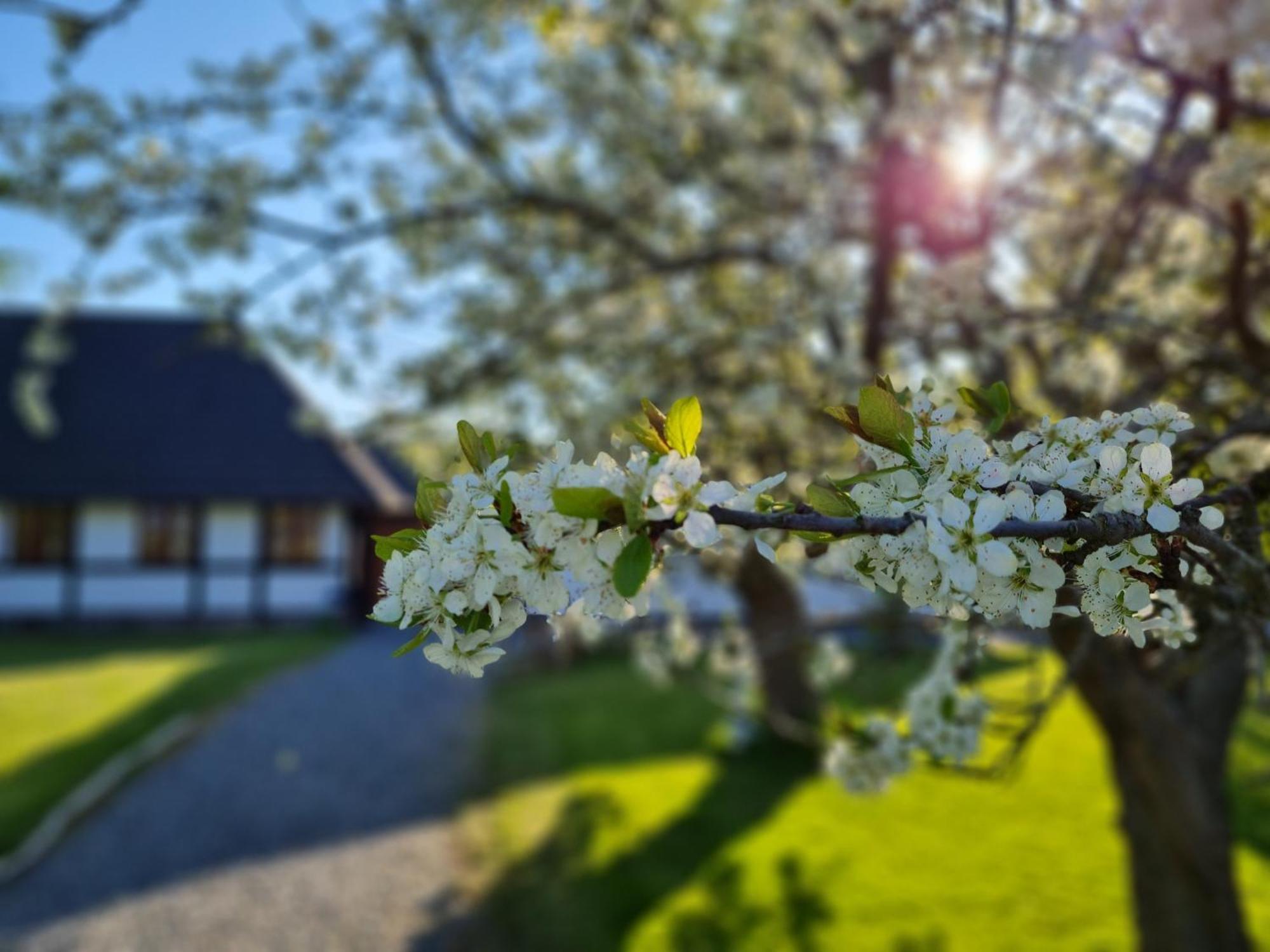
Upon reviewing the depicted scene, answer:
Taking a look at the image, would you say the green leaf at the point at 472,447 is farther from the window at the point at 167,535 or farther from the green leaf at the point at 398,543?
the window at the point at 167,535

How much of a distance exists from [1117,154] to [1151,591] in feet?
10.3

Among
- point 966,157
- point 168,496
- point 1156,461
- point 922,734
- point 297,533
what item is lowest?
point 922,734

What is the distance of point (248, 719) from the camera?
373 inches

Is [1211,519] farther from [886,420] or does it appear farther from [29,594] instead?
[29,594]

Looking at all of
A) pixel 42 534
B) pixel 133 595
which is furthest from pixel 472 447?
pixel 42 534

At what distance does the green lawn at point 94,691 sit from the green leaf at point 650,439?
663 centimetres

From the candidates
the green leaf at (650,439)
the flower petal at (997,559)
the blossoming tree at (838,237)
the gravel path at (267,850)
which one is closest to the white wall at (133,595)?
the gravel path at (267,850)

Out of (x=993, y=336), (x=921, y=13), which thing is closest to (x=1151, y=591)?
(x=993, y=336)

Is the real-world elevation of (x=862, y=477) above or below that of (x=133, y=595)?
above

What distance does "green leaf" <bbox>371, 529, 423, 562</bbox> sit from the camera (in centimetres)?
111

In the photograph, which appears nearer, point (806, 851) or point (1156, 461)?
point (1156, 461)

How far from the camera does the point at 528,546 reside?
105cm

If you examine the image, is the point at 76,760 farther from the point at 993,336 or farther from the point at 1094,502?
the point at 1094,502

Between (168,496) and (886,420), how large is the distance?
1714 centimetres
